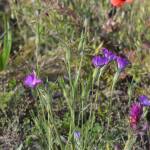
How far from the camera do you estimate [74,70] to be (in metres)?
3.02

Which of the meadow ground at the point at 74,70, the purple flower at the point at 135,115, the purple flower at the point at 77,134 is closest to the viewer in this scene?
the purple flower at the point at 135,115

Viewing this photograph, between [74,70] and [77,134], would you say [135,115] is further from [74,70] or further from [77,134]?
[74,70]

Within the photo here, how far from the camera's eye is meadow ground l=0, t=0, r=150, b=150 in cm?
224

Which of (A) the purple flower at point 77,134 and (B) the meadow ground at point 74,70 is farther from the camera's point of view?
(B) the meadow ground at point 74,70

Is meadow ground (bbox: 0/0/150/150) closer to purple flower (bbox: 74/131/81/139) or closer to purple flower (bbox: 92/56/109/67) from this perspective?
purple flower (bbox: 74/131/81/139)

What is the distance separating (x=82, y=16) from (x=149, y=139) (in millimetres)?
1035

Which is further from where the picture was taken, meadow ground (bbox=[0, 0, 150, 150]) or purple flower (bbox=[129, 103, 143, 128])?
meadow ground (bbox=[0, 0, 150, 150])

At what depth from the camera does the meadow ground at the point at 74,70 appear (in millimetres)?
2242

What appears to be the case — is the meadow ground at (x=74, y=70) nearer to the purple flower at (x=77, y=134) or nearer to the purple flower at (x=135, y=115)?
the purple flower at (x=77, y=134)

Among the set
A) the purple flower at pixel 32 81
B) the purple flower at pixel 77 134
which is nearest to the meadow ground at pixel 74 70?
the purple flower at pixel 77 134

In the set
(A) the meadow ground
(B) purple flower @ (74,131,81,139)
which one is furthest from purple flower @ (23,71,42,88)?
(B) purple flower @ (74,131,81,139)

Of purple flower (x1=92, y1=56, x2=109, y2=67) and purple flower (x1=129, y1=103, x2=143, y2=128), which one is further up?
purple flower (x1=92, y1=56, x2=109, y2=67)

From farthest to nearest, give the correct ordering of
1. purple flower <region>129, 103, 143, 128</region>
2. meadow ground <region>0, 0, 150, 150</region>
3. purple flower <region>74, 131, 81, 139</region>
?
meadow ground <region>0, 0, 150, 150</region> → purple flower <region>74, 131, 81, 139</region> → purple flower <region>129, 103, 143, 128</region>

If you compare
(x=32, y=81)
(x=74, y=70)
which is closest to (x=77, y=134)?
(x=32, y=81)
